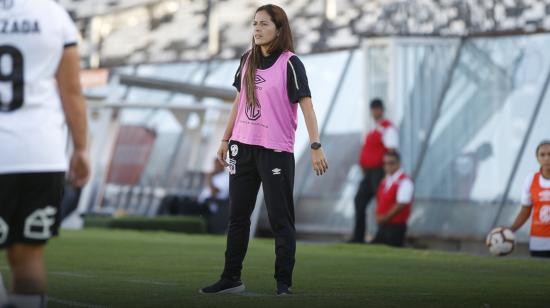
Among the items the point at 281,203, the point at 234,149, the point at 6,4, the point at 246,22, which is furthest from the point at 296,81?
the point at 246,22

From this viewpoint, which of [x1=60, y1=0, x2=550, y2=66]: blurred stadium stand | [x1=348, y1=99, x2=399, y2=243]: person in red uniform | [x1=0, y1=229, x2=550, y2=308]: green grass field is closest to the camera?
[x1=0, y1=229, x2=550, y2=308]: green grass field

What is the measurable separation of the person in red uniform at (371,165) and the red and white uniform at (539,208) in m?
4.64

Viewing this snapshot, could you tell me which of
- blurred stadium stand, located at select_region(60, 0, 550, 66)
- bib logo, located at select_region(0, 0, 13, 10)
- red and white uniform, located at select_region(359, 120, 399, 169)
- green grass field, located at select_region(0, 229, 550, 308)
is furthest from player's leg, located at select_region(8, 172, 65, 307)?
blurred stadium stand, located at select_region(60, 0, 550, 66)

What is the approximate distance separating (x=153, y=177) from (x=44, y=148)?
23730 millimetres

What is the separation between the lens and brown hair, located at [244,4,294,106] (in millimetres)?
7570

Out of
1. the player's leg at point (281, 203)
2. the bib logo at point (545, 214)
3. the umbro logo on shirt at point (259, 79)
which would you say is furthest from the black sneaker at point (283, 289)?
the bib logo at point (545, 214)

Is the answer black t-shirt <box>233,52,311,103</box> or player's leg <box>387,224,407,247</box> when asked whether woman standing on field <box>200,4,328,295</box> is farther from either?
player's leg <box>387,224,407,247</box>

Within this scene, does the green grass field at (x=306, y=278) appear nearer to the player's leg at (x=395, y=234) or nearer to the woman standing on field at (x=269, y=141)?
the woman standing on field at (x=269, y=141)

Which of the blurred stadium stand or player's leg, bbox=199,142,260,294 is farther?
the blurred stadium stand

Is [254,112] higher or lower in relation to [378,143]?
higher

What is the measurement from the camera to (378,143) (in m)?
17.2

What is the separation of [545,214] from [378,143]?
5225 mm

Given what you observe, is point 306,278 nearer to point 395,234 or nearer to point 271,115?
point 271,115

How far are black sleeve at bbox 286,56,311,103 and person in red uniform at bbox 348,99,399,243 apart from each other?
954cm
